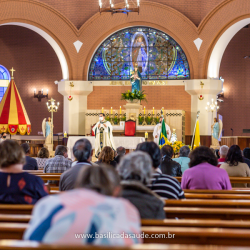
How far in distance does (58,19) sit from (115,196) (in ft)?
53.3

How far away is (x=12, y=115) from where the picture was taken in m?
8.38

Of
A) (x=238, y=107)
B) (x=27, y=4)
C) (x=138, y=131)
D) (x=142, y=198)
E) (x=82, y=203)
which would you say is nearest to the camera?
(x=82, y=203)

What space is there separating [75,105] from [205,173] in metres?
13.3

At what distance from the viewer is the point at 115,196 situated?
169 cm

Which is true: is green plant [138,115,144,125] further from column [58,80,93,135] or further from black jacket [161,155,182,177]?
black jacket [161,155,182,177]

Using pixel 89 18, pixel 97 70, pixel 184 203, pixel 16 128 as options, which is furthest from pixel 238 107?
pixel 184 203

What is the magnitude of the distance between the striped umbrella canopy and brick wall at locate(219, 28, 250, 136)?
11.7 meters

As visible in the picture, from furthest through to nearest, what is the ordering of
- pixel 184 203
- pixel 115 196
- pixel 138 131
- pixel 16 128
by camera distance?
pixel 138 131, pixel 16 128, pixel 184 203, pixel 115 196

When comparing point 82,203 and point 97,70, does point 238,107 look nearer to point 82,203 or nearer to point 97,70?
point 97,70

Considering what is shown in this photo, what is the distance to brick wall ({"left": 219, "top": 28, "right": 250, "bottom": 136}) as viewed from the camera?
17922mm

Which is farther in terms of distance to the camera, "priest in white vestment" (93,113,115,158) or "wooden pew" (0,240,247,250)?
"priest in white vestment" (93,113,115,158)

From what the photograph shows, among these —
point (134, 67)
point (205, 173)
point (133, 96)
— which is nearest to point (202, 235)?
point (205, 173)

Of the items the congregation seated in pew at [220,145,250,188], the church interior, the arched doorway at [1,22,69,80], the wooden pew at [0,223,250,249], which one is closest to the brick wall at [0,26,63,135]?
the church interior

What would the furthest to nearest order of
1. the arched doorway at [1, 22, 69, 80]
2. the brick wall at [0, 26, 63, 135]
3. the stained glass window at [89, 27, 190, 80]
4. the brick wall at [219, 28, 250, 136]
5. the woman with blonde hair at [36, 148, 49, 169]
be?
the brick wall at [0, 26, 63, 135] < the brick wall at [219, 28, 250, 136] < the stained glass window at [89, 27, 190, 80] < the arched doorway at [1, 22, 69, 80] < the woman with blonde hair at [36, 148, 49, 169]
